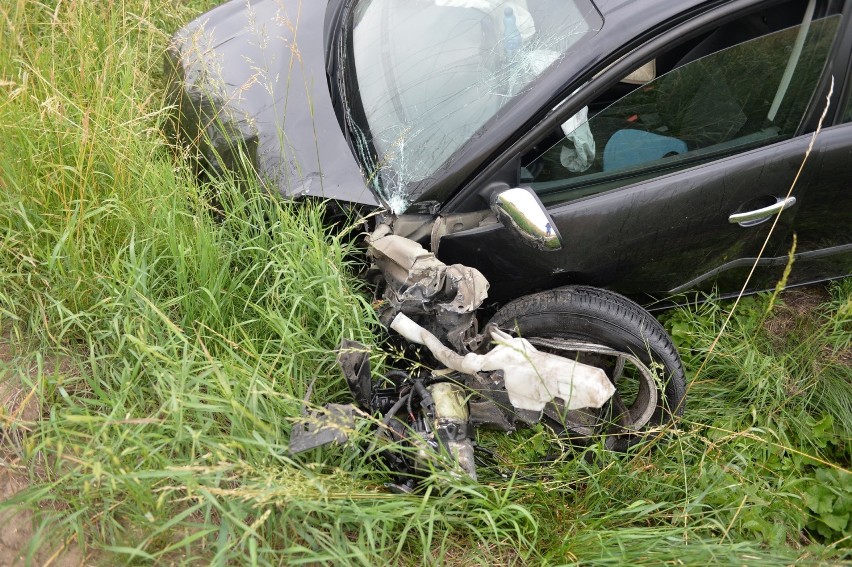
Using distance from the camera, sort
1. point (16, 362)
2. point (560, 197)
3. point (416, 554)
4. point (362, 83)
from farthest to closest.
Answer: point (362, 83)
point (560, 197)
point (16, 362)
point (416, 554)

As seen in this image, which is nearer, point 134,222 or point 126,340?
point 126,340

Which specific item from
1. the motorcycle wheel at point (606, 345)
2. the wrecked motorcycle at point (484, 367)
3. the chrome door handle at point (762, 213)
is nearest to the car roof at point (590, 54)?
the wrecked motorcycle at point (484, 367)

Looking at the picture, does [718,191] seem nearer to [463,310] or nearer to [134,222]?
[463,310]

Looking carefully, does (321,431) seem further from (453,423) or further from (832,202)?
(832,202)

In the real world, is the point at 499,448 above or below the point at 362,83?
below

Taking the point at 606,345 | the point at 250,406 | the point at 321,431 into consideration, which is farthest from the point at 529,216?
the point at 250,406

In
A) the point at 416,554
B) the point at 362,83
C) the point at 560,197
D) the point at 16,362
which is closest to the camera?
the point at 416,554

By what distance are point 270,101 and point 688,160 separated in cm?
162

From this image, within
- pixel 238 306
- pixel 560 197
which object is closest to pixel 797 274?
pixel 560 197

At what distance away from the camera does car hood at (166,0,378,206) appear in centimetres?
242

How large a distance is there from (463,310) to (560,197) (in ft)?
1.80

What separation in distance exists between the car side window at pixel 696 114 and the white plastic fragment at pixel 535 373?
A: 581mm

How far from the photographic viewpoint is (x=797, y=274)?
2.68 meters

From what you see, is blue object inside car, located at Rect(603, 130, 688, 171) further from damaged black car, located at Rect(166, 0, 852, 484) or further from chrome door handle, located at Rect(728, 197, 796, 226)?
chrome door handle, located at Rect(728, 197, 796, 226)
